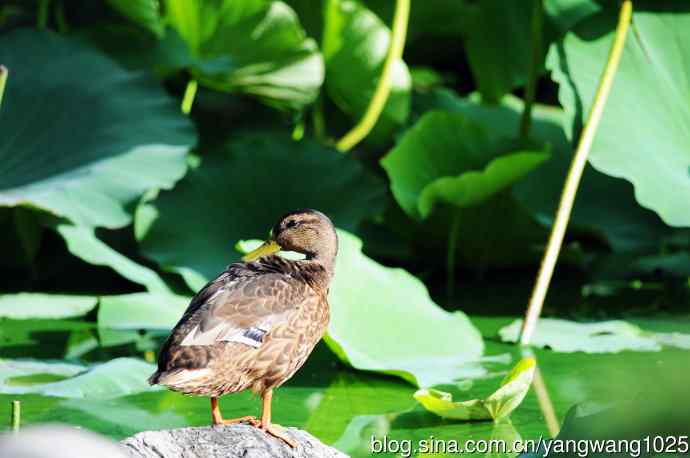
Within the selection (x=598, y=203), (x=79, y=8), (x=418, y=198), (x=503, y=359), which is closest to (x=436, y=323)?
(x=503, y=359)

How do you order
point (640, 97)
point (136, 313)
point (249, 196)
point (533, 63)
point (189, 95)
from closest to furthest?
1. point (136, 313)
2. point (640, 97)
3. point (249, 196)
4. point (533, 63)
5. point (189, 95)

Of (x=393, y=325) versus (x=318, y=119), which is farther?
(x=318, y=119)

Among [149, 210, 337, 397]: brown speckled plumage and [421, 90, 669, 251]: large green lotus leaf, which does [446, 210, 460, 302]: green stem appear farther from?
[149, 210, 337, 397]: brown speckled plumage

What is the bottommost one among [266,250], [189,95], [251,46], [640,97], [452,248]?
[452,248]

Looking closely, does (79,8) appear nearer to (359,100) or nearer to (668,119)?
(359,100)

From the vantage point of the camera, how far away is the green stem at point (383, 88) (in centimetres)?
464

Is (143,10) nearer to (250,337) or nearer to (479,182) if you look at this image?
(479,182)

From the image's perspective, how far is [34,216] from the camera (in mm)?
4684

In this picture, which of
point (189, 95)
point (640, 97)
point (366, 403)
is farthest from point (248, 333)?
point (189, 95)

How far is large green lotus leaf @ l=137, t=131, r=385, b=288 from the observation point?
4418 mm

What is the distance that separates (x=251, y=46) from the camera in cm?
468

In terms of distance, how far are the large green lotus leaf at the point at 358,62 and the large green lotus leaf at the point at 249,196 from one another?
0.31m

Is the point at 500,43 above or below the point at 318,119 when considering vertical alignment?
above

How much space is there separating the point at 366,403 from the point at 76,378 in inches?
28.6
